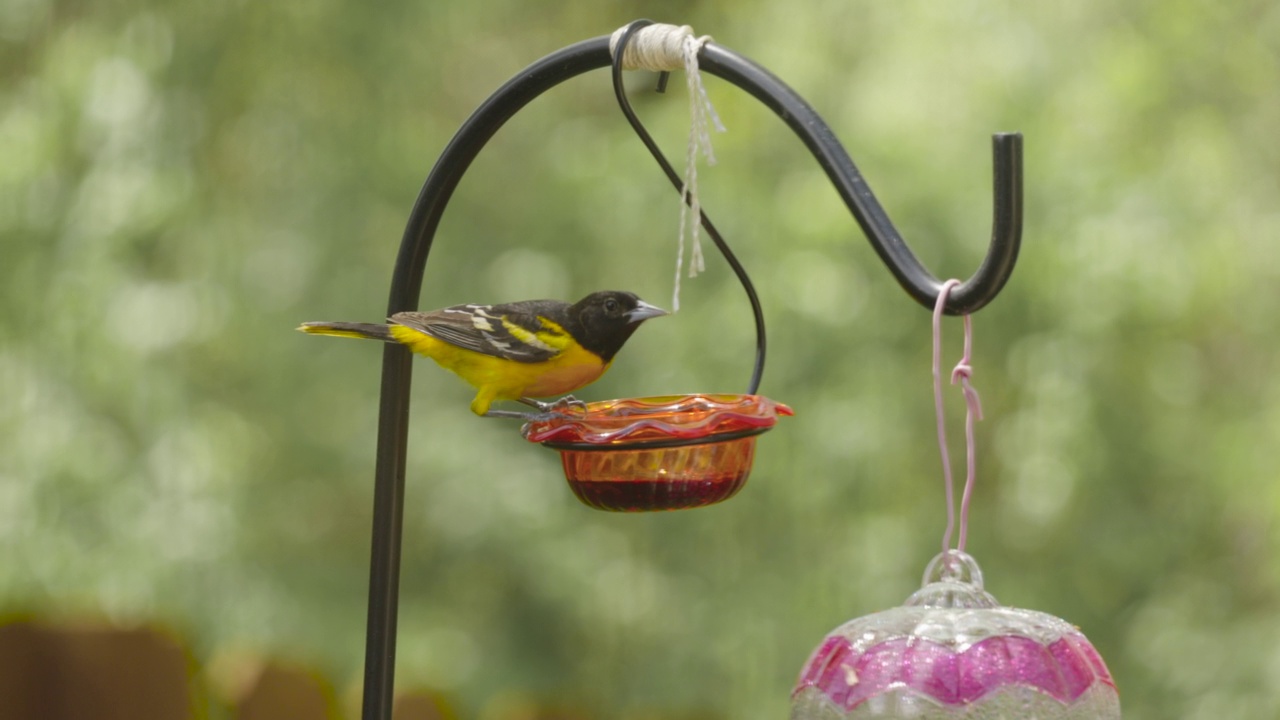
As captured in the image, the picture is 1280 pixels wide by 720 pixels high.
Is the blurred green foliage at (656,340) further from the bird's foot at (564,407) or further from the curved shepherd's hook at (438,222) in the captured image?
the curved shepherd's hook at (438,222)

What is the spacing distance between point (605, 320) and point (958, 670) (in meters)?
0.56

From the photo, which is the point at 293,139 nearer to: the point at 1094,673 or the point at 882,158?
the point at 882,158

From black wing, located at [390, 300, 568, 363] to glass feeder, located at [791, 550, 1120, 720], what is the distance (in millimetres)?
472

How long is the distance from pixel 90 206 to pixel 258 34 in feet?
2.13

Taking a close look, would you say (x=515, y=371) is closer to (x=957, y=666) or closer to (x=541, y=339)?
(x=541, y=339)

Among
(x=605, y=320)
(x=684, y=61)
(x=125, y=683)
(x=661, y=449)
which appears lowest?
(x=125, y=683)

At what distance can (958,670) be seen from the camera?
0.95 meters

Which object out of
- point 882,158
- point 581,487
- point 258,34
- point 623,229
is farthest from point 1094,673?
point 258,34

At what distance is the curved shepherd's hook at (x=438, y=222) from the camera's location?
3.57ft

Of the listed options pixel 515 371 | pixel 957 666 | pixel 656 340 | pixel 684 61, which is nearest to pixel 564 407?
pixel 515 371

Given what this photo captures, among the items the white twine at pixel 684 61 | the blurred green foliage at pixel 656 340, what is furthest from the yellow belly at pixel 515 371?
the blurred green foliage at pixel 656 340

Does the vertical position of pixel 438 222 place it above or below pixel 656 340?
above

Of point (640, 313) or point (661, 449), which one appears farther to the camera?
point (640, 313)

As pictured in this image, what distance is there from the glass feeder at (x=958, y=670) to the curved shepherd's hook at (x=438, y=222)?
274mm
